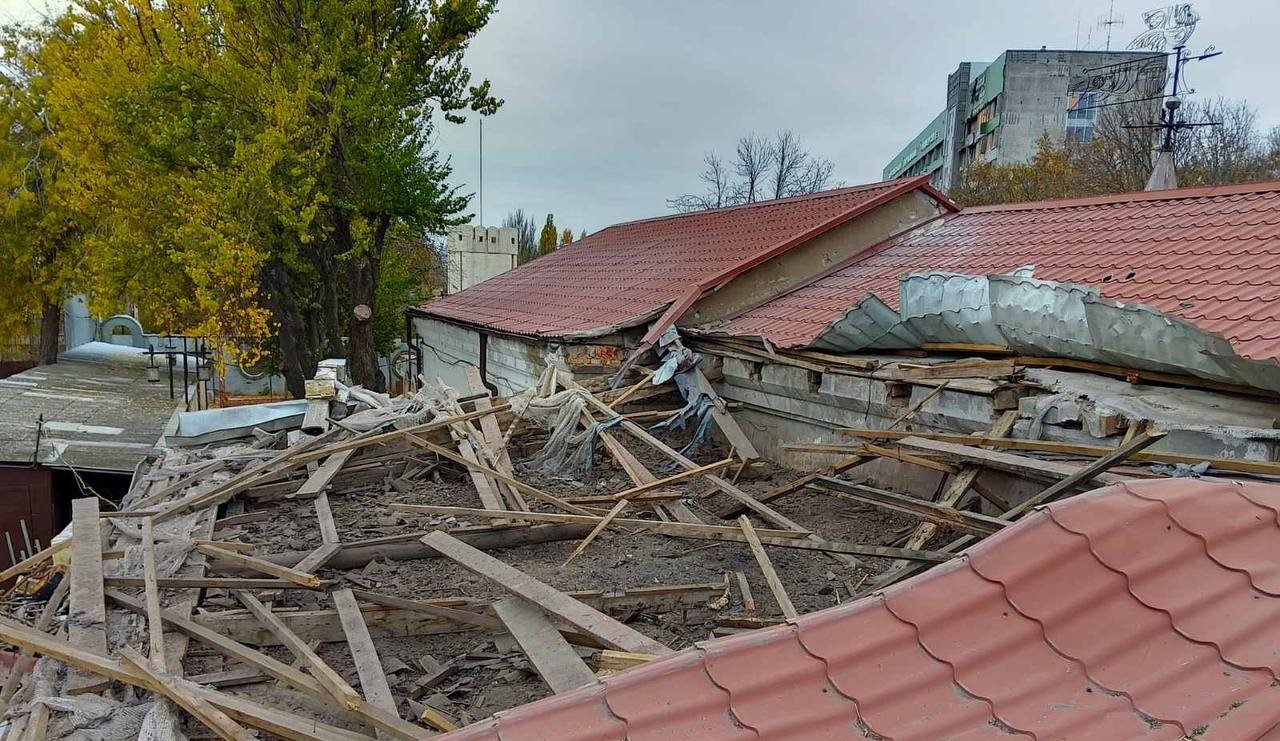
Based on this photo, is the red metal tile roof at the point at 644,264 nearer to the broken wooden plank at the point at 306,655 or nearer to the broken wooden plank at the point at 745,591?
the broken wooden plank at the point at 745,591

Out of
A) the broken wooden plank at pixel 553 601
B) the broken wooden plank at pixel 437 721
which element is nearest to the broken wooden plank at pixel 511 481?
the broken wooden plank at pixel 553 601

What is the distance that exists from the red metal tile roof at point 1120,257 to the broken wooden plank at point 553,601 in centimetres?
446

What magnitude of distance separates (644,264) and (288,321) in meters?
10.4

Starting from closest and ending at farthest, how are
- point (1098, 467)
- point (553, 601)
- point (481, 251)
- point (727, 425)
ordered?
point (553, 601) < point (1098, 467) < point (727, 425) < point (481, 251)

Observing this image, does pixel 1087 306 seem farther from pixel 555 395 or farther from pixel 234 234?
pixel 234 234

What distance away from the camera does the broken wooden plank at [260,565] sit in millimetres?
4820

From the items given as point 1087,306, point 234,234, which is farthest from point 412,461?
point 234,234

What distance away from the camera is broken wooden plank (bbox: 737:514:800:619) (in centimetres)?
457

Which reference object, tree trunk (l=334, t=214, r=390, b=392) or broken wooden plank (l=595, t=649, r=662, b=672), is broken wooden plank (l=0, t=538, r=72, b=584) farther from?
tree trunk (l=334, t=214, r=390, b=392)

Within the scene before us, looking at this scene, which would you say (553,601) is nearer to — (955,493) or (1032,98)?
(955,493)

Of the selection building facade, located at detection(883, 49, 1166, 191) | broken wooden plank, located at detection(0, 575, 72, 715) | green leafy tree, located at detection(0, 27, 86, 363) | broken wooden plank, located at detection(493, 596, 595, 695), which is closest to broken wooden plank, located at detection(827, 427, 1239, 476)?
broken wooden plank, located at detection(493, 596, 595, 695)

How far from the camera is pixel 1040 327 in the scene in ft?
21.5

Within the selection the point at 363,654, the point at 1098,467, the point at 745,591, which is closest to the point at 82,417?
the point at 363,654

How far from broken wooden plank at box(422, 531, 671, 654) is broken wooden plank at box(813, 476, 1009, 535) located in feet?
6.84
